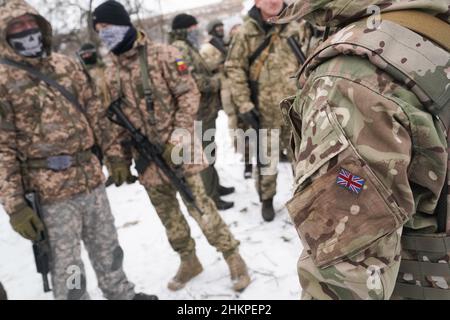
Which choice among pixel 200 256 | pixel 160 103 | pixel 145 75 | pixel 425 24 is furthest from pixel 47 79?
pixel 425 24

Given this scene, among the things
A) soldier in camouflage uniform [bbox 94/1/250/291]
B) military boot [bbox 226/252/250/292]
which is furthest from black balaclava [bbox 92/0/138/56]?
military boot [bbox 226/252/250/292]

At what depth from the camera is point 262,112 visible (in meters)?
3.55

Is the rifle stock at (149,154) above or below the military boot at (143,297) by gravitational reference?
above

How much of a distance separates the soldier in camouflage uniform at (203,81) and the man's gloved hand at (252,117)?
3.10 ft

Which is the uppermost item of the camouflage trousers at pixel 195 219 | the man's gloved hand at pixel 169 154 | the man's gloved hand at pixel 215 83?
the man's gloved hand at pixel 215 83

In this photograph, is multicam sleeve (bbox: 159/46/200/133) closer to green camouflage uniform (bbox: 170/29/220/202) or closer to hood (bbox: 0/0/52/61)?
hood (bbox: 0/0/52/61)

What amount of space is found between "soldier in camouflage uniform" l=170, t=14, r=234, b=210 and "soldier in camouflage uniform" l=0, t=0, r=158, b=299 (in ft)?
6.09

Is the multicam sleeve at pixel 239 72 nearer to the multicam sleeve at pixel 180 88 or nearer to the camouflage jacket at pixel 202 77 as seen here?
the multicam sleeve at pixel 180 88

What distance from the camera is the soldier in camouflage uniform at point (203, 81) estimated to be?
14.0 ft

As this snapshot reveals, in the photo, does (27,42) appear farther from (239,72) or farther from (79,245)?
(239,72)

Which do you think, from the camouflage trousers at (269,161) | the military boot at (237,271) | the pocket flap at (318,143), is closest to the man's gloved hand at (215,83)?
the camouflage trousers at (269,161)

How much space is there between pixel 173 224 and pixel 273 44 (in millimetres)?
1935

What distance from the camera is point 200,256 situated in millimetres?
3324

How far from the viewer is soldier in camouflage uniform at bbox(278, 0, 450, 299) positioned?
2.57ft
